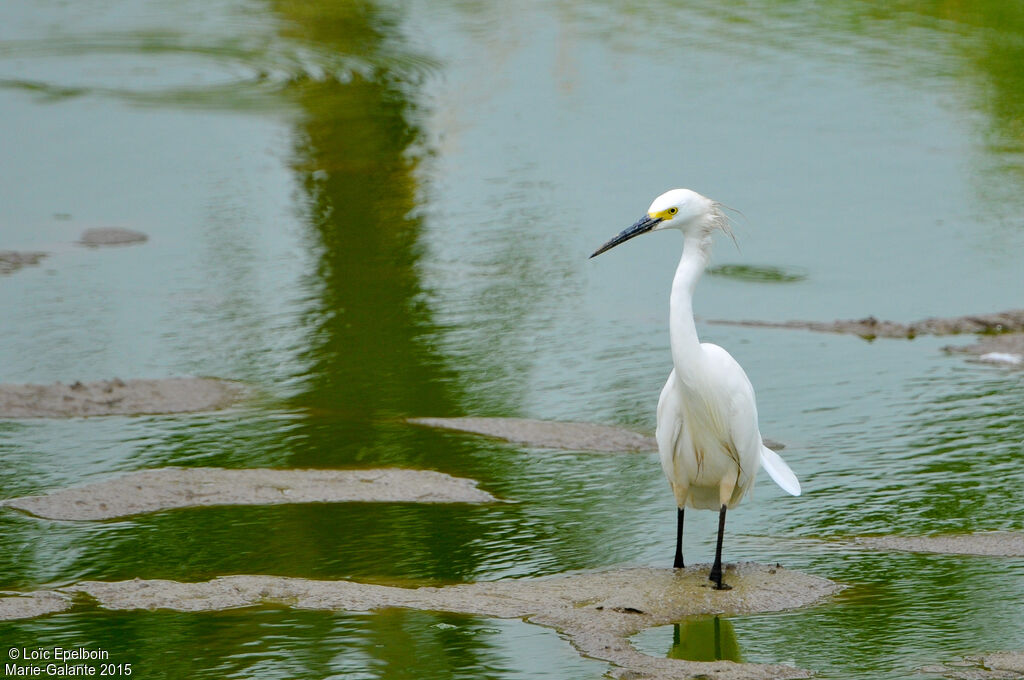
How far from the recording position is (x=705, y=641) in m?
4.55

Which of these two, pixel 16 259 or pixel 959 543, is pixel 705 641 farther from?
pixel 16 259

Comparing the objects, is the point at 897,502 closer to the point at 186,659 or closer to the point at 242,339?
the point at 186,659

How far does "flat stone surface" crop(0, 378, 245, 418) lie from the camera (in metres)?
7.20

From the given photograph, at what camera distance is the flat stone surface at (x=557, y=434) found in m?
6.70

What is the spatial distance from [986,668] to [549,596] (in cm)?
147

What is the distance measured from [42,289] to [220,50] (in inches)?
226

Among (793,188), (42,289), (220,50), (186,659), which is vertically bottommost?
(186,659)

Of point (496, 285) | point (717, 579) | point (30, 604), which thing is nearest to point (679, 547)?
point (717, 579)

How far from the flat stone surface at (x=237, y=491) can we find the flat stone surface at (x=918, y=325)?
314cm

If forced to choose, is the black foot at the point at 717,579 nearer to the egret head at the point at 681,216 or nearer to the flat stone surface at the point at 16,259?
the egret head at the point at 681,216

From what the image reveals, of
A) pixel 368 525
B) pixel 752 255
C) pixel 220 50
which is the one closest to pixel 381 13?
pixel 220 50

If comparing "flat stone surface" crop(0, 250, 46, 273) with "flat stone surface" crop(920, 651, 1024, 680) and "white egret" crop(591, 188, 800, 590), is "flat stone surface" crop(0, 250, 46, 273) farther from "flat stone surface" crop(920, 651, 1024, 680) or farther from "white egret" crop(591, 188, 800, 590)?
"flat stone surface" crop(920, 651, 1024, 680)

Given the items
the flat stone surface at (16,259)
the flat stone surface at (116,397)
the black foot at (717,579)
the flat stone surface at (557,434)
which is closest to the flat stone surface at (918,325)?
the flat stone surface at (557,434)

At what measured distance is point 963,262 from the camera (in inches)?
Result: 386
